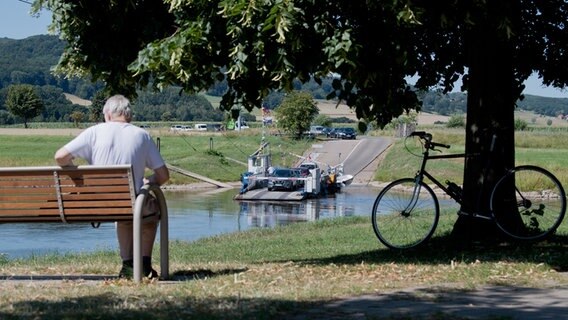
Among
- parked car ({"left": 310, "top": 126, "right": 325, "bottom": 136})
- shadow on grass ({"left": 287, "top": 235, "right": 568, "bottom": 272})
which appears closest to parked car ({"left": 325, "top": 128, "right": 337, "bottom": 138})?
parked car ({"left": 310, "top": 126, "right": 325, "bottom": 136})

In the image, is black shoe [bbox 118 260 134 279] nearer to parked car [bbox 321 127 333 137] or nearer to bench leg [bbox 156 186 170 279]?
bench leg [bbox 156 186 170 279]

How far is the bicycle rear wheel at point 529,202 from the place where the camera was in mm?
10516

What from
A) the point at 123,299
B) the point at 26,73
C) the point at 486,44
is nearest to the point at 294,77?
the point at 486,44

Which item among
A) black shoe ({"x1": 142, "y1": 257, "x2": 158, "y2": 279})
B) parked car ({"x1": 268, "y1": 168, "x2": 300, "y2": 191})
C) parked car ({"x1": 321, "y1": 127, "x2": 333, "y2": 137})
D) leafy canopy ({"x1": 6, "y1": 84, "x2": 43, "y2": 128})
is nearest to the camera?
black shoe ({"x1": 142, "y1": 257, "x2": 158, "y2": 279})

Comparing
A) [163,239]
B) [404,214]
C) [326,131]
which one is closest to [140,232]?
[163,239]

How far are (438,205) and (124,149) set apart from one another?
3.86 meters

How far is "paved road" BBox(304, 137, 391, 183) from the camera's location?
70438 mm

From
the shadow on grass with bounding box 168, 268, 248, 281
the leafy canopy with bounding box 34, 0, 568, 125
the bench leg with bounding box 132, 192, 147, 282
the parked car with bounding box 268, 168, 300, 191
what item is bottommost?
the parked car with bounding box 268, 168, 300, 191

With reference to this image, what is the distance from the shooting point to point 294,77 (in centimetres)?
929

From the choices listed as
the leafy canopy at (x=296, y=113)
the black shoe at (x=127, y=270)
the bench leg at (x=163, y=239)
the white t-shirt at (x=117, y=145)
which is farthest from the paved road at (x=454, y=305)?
the leafy canopy at (x=296, y=113)

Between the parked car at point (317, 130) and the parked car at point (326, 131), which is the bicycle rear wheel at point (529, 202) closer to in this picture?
the parked car at point (317, 130)

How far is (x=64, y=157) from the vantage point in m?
7.96

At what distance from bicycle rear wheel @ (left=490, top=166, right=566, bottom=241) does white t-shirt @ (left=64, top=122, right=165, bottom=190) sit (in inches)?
162

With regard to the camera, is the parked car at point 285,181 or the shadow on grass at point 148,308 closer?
the shadow on grass at point 148,308
